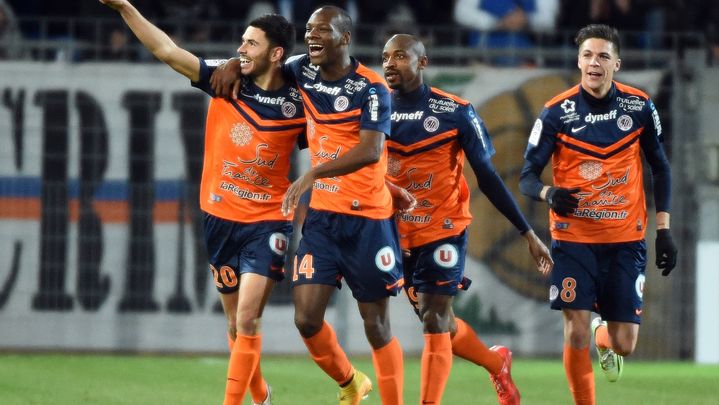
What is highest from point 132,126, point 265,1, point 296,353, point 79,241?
point 265,1

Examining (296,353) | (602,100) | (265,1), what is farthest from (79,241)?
(602,100)

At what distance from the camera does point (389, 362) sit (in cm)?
720

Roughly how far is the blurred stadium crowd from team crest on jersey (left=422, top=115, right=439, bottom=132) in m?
4.43

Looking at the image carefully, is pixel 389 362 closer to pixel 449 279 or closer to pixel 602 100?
pixel 449 279

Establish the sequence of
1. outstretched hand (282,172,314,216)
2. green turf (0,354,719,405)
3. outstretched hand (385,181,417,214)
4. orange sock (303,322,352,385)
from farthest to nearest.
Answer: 1. green turf (0,354,719,405)
2. outstretched hand (385,181,417,214)
3. orange sock (303,322,352,385)
4. outstretched hand (282,172,314,216)

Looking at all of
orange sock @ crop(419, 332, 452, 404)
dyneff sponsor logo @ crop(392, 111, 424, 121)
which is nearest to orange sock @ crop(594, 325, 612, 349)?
orange sock @ crop(419, 332, 452, 404)

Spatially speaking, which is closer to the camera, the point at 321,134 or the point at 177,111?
the point at 321,134

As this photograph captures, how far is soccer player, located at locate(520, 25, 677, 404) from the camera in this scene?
307 inches

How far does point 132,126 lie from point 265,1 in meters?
2.08

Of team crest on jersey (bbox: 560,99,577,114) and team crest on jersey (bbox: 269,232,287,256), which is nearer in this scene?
team crest on jersey (bbox: 269,232,287,256)

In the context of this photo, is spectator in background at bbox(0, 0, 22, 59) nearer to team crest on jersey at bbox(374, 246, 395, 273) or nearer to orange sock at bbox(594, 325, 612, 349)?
orange sock at bbox(594, 325, 612, 349)

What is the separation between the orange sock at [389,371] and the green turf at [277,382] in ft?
5.38

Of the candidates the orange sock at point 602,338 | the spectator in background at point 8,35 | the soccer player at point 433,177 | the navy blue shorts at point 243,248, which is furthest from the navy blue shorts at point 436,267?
the spectator in background at point 8,35

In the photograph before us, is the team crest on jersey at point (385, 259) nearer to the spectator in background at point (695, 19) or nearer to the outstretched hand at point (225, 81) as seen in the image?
the outstretched hand at point (225, 81)
